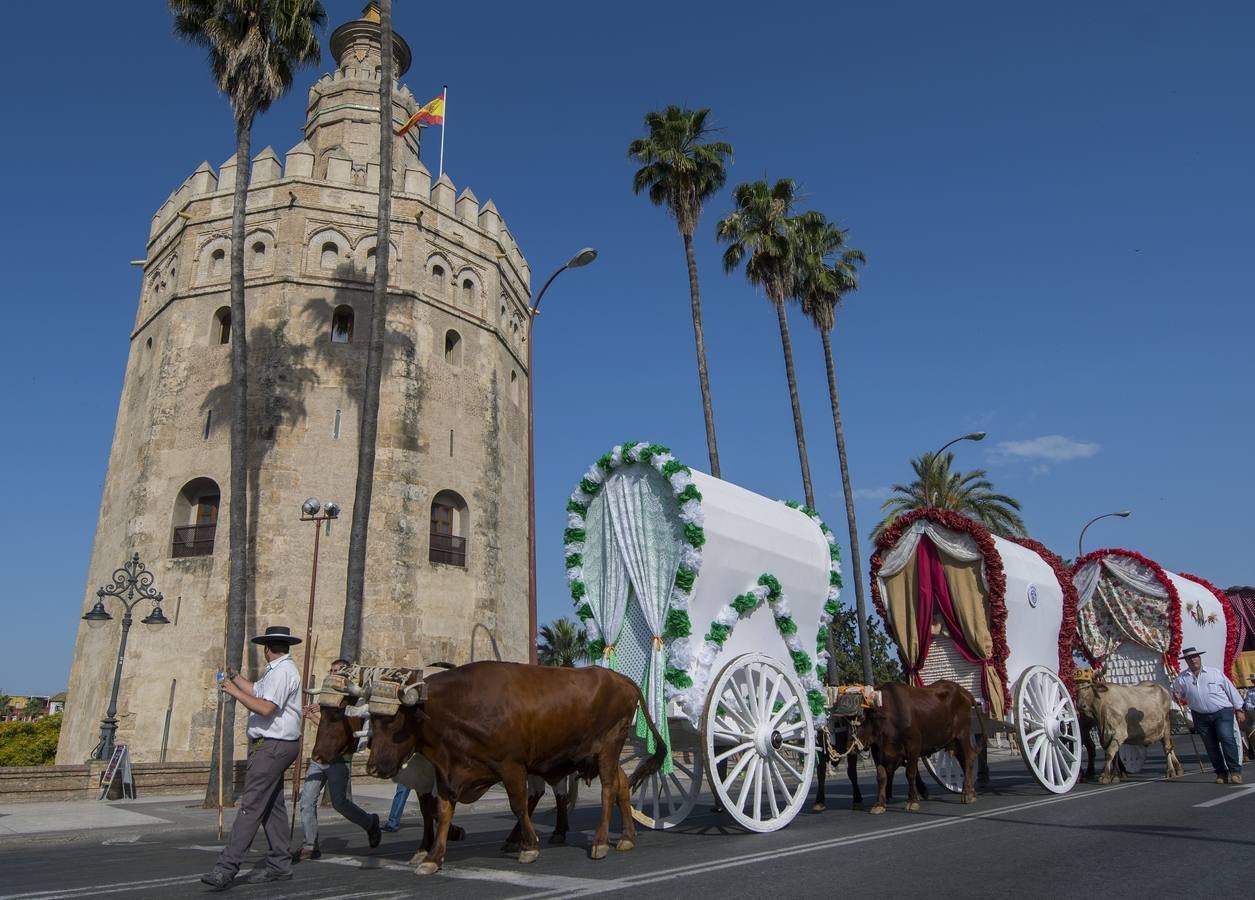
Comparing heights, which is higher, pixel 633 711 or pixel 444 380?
pixel 444 380

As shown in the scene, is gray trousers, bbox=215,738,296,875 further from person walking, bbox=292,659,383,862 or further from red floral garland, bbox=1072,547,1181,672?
red floral garland, bbox=1072,547,1181,672

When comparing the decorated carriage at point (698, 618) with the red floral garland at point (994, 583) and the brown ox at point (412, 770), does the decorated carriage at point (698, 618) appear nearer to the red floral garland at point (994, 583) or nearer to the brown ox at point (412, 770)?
the brown ox at point (412, 770)

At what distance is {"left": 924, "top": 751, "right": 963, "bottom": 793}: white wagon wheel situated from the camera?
13.1m

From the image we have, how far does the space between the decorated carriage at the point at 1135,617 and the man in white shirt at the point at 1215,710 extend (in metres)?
2.88

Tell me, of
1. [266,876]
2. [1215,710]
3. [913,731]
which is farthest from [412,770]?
[1215,710]

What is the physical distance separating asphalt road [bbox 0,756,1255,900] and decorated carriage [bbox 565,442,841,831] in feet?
2.63

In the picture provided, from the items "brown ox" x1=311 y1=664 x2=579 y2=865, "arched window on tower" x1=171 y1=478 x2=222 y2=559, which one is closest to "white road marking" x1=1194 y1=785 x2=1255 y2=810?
"brown ox" x1=311 y1=664 x2=579 y2=865

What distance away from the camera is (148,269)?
28312mm

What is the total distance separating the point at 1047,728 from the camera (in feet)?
40.4

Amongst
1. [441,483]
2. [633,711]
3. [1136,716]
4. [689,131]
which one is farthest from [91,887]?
[689,131]

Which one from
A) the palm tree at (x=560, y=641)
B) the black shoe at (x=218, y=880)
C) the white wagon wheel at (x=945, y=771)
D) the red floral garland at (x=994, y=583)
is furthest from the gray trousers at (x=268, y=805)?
the palm tree at (x=560, y=641)

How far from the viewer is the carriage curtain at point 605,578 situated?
9.74 meters

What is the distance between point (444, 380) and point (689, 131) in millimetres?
10915

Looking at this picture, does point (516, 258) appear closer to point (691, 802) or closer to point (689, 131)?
point (689, 131)
